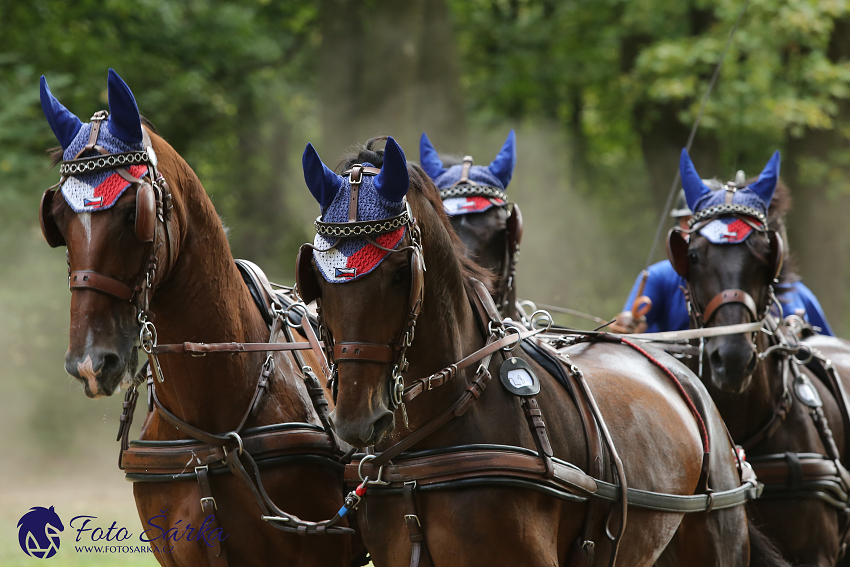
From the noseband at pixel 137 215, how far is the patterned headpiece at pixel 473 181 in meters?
1.87

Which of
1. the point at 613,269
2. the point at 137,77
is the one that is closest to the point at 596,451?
the point at 137,77

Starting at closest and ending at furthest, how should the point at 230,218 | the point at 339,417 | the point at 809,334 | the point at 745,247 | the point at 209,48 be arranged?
the point at 339,417 < the point at 745,247 < the point at 809,334 < the point at 209,48 < the point at 230,218

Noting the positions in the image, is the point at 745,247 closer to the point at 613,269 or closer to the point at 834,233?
the point at 834,233

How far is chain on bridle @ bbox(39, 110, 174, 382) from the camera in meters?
2.71

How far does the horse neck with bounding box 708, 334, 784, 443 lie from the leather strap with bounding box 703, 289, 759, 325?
0.26m

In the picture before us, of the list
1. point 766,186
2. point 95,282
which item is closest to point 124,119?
point 95,282

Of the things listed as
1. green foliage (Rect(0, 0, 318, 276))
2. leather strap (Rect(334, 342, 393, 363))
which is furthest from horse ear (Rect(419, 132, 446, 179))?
green foliage (Rect(0, 0, 318, 276))

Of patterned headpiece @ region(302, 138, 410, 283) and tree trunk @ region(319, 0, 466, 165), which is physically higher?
tree trunk @ region(319, 0, 466, 165)

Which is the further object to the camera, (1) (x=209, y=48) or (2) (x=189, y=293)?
Result: (1) (x=209, y=48)

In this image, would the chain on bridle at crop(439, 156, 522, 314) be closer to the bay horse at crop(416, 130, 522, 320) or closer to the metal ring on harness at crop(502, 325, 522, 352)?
the bay horse at crop(416, 130, 522, 320)

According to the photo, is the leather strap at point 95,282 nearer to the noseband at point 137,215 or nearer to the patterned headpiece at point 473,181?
the noseband at point 137,215

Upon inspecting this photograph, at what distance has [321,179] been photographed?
2.59 metres

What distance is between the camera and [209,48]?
12789mm

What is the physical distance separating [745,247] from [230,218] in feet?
35.4
